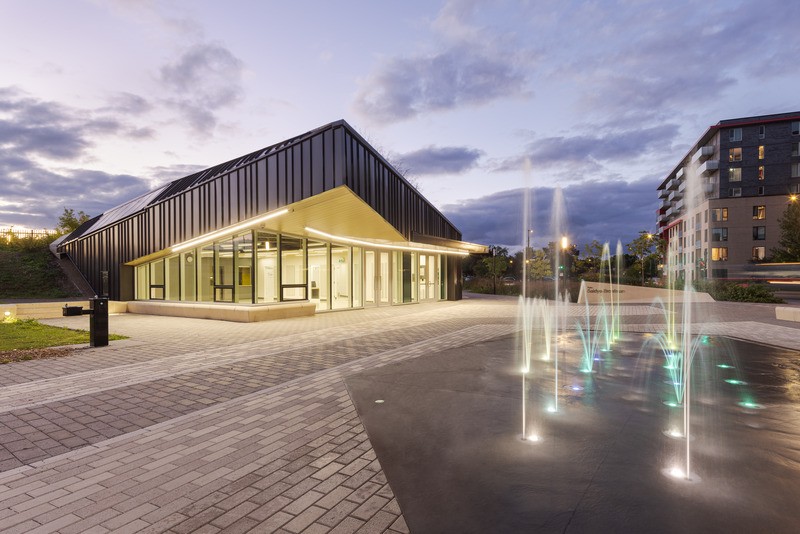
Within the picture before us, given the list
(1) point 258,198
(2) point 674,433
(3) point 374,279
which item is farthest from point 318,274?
(2) point 674,433

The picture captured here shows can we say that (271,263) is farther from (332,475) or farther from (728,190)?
(728,190)

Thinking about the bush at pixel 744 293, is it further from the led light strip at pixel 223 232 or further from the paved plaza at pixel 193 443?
the led light strip at pixel 223 232

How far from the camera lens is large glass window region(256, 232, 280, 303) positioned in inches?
675

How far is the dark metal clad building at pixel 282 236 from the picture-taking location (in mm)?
15312

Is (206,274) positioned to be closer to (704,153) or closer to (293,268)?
(293,268)

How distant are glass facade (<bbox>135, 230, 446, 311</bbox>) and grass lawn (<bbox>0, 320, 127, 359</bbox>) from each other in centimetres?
529

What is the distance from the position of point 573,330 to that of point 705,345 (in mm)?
3753

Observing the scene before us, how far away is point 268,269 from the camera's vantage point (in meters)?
17.5

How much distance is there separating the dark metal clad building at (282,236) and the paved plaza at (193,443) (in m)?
7.15

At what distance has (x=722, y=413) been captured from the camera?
Answer: 210 inches

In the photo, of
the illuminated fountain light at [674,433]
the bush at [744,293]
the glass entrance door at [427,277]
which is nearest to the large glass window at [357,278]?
the glass entrance door at [427,277]

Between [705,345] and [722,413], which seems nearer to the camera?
[722,413]

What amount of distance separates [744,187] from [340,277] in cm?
6283

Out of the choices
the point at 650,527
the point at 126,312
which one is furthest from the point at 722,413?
the point at 126,312
